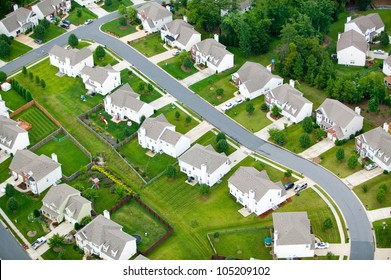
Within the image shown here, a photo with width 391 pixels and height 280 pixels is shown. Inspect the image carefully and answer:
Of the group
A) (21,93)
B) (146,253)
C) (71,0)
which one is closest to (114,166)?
(146,253)

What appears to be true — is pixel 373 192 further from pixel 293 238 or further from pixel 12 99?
pixel 12 99

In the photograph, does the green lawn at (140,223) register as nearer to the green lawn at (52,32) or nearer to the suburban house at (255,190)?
the suburban house at (255,190)

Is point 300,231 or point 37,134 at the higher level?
point 300,231

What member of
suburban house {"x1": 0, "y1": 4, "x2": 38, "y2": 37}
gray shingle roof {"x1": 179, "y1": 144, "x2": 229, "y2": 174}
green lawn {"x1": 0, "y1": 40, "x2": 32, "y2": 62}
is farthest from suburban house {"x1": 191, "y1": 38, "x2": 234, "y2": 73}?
suburban house {"x1": 0, "y1": 4, "x2": 38, "y2": 37}

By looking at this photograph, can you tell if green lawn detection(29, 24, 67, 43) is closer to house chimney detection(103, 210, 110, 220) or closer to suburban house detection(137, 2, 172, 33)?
suburban house detection(137, 2, 172, 33)

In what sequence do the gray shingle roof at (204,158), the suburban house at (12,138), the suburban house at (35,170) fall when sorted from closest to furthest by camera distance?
the gray shingle roof at (204,158)
the suburban house at (35,170)
the suburban house at (12,138)

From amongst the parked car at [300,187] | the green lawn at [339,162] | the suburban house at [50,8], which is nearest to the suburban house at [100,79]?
the suburban house at [50,8]

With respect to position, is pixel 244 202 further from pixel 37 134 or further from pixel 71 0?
pixel 71 0
